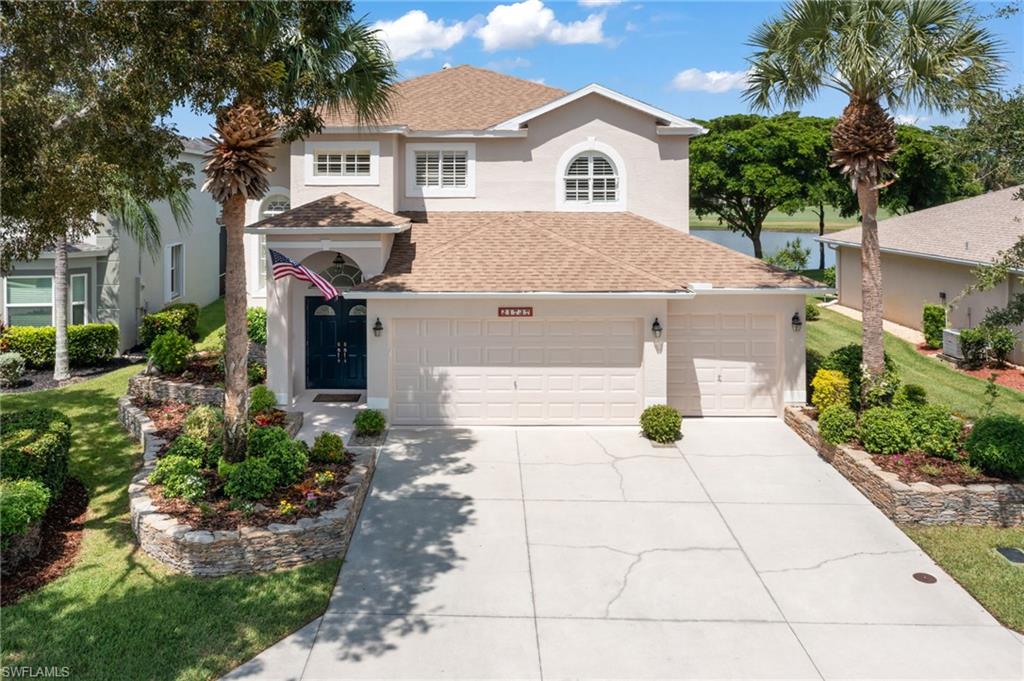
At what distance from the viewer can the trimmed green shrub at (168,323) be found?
2339 cm

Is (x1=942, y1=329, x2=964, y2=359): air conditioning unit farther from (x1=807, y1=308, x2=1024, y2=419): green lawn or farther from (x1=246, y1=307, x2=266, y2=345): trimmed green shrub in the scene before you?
(x1=246, y1=307, x2=266, y2=345): trimmed green shrub

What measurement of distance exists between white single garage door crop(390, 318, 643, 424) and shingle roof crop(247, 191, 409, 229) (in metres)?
2.43

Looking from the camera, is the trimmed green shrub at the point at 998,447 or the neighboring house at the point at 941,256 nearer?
the trimmed green shrub at the point at 998,447

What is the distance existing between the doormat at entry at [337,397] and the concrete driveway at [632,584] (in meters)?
4.33

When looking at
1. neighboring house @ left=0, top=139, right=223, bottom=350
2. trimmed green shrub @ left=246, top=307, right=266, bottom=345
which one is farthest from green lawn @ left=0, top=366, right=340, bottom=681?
neighboring house @ left=0, top=139, right=223, bottom=350

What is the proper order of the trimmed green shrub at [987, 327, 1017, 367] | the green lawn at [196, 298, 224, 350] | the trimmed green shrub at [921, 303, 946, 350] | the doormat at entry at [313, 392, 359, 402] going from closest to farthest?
the doormat at entry at [313, 392, 359, 402], the trimmed green shrub at [987, 327, 1017, 367], the trimmed green shrub at [921, 303, 946, 350], the green lawn at [196, 298, 224, 350]

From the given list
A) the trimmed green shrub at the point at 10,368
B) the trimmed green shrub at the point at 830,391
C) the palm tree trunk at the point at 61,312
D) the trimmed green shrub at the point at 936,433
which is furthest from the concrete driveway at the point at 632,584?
the trimmed green shrub at the point at 10,368

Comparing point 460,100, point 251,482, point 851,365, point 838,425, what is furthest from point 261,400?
point 851,365

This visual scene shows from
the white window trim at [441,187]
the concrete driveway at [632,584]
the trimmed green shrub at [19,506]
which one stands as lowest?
the concrete driveway at [632,584]

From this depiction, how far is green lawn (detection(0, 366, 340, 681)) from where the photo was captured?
794 centimetres

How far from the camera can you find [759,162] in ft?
133

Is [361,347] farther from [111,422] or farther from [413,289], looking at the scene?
[111,422]

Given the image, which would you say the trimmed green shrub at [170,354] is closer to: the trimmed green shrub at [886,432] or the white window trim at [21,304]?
the white window trim at [21,304]

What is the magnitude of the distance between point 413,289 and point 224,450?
573 cm
